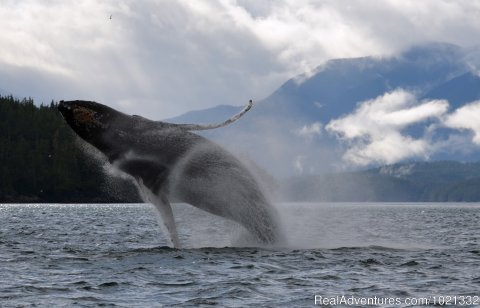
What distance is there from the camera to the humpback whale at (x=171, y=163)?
22.8 m

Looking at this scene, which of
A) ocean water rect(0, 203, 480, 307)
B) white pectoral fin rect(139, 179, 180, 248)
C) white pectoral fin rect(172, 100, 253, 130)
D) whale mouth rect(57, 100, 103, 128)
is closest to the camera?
ocean water rect(0, 203, 480, 307)

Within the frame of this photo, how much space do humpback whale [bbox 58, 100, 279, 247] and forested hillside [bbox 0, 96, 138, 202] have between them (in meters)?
143

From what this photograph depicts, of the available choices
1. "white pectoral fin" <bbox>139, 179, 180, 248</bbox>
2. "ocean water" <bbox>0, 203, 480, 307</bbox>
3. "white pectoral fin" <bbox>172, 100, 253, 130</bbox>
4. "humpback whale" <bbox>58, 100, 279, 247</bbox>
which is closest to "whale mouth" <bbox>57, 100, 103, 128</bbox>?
"humpback whale" <bbox>58, 100, 279, 247</bbox>

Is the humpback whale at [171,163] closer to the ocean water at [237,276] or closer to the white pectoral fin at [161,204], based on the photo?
the white pectoral fin at [161,204]

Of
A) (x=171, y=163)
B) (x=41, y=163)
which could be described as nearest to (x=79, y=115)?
(x=171, y=163)

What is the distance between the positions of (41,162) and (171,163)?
157159 millimetres

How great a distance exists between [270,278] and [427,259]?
721 centimetres

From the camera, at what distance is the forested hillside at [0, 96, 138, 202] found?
169m

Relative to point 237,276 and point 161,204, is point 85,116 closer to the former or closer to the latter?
point 161,204

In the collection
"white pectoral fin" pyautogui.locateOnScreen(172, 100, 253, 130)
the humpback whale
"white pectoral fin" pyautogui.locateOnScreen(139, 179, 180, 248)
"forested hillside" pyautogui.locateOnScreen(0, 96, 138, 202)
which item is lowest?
"white pectoral fin" pyautogui.locateOnScreen(139, 179, 180, 248)

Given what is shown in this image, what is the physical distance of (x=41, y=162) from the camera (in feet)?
572

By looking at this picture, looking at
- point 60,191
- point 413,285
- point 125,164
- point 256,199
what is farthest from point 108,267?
point 60,191

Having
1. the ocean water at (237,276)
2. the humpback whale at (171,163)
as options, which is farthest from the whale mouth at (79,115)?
the ocean water at (237,276)

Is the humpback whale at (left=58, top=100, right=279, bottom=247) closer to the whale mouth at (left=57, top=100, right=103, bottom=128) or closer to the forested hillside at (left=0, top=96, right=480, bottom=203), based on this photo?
the whale mouth at (left=57, top=100, right=103, bottom=128)
